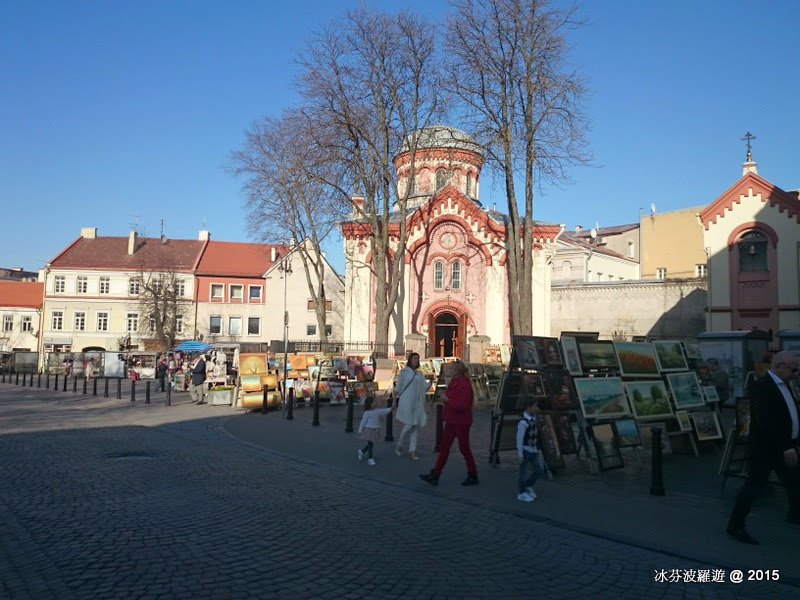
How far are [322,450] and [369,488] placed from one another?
3560 millimetres

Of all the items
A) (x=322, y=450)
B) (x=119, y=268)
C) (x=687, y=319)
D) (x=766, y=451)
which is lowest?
(x=322, y=450)

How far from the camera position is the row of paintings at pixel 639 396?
11.0m

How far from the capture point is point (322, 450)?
1326 cm

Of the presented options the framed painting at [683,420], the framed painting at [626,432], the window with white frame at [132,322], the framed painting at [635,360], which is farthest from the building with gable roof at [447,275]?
the window with white frame at [132,322]

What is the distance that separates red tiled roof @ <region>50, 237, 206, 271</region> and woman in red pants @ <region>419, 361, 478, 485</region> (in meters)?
52.7

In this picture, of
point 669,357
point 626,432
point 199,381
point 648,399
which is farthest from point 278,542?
point 199,381

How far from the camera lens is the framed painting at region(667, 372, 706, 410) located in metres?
12.6

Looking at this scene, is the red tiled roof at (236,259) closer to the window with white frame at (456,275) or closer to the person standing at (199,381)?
the window with white frame at (456,275)

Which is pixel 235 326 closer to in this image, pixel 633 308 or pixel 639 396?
pixel 633 308

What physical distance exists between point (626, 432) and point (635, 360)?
72.8 inches

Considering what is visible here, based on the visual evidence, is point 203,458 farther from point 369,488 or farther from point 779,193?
point 779,193

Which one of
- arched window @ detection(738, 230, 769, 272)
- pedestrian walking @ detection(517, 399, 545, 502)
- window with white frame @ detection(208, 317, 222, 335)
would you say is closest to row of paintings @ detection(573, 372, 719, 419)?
pedestrian walking @ detection(517, 399, 545, 502)

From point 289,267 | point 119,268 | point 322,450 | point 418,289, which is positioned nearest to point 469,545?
point 322,450

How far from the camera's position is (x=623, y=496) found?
9.41 meters
